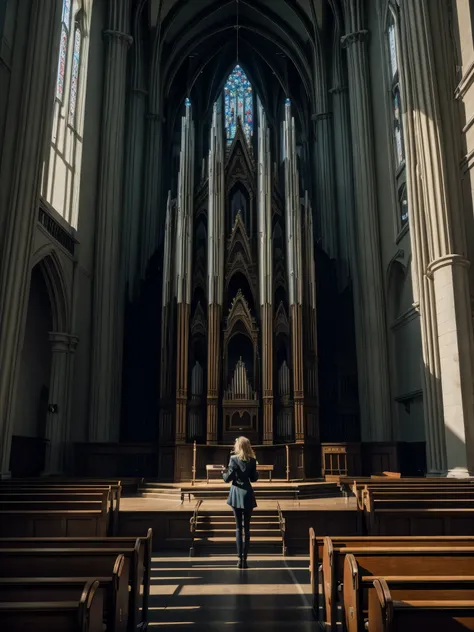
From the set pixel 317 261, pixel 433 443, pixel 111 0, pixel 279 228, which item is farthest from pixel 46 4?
pixel 433 443

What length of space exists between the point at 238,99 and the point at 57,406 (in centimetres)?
2334

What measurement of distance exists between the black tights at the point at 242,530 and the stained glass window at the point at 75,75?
1603cm

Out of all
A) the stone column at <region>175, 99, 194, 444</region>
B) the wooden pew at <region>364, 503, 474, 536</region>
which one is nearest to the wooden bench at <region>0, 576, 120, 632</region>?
the wooden pew at <region>364, 503, 474, 536</region>

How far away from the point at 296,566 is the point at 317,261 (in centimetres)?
1771

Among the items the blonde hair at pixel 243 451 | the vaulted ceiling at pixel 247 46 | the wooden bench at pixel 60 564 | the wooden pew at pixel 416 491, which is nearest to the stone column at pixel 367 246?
the vaulted ceiling at pixel 247 46

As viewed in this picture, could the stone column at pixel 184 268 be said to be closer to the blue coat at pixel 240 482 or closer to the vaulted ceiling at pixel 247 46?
the vaulted ceiling at pixel 247 46

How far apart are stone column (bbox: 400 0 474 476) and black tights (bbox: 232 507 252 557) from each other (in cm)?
693

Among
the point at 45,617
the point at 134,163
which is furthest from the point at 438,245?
the point at 134,163

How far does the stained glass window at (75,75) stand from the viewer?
1936cm

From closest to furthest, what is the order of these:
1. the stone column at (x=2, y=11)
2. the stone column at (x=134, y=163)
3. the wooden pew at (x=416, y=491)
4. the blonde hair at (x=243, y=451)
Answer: the blonde hair at (x=243, y=451)
the wooden pew at (x=416, y=491)
the stone column at (x=2, y=11)
the stone column at (x=134, y=163)

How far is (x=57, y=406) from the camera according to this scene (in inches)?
691

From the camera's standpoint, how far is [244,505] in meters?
7.30

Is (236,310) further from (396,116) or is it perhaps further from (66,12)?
(66,12)

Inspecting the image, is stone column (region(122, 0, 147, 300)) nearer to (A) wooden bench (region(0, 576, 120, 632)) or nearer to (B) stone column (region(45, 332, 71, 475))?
(B) stone column (region(45, 332, 71, 475))
